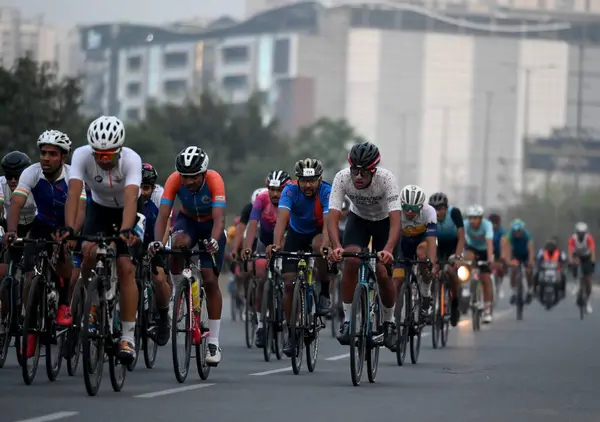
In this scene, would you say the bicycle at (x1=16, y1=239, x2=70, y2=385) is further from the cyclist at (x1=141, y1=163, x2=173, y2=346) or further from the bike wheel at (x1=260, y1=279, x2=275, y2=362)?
the bike wheel at (x1=260, y1=279, x2=275, y2=362)

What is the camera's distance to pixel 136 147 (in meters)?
70.9

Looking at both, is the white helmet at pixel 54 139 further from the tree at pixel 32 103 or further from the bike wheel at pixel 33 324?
the tree at pixel 32 103

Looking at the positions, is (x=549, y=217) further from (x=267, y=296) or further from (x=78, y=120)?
→ (x=267, y=296)

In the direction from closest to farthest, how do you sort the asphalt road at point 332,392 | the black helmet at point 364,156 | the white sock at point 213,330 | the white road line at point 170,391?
the asphalt road at point 332,392
the white road line at point 170,391
the white sock at point 213,330
the black helmet at point 364,156

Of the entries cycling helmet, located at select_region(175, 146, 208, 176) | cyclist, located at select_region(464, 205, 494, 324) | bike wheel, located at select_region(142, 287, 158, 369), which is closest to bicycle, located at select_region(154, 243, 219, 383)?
cycling helmet, located at select_region(175, 146, 208, 176)

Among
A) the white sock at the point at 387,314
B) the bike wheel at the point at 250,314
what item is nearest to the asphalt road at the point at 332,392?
the bike wheel at the point at 250,314

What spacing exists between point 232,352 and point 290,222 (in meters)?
2.48

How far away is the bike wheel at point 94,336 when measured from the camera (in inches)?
465

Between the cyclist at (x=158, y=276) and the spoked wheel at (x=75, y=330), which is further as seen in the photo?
the cyclist at (x=158, y=276)

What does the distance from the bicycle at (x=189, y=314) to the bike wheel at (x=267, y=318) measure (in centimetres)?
308

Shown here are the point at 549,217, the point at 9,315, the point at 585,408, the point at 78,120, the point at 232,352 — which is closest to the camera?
the point at 585,408

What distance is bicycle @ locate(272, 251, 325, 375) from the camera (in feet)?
50.3

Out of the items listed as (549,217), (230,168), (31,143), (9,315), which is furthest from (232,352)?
(549,217)

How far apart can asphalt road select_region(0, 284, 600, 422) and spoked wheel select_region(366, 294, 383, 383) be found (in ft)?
0.42
